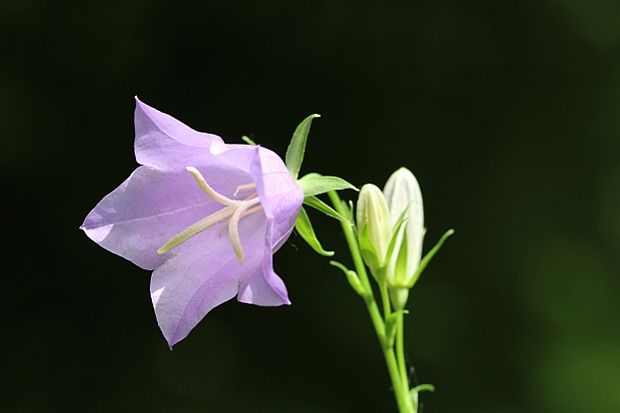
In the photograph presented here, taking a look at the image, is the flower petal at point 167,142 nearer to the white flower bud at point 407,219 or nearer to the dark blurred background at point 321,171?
the white flower bud at point 407,219

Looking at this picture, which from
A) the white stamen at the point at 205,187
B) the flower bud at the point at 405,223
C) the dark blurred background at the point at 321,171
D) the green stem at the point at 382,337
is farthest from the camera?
the dark blurred background at the point at 321,171

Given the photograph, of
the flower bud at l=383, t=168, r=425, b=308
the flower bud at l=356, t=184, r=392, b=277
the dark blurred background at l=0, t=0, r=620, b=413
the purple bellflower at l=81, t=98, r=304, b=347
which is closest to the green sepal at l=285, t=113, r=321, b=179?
the purple bellflower at l=81, t=98, r=304, b=347

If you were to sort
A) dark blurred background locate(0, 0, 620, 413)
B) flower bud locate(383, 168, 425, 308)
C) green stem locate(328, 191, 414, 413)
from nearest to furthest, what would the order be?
green stem locate(328, 191, 414, 413) → flower bud locate(383, 168, 425, 308) → dark blurred background locate(0, 0, 620, 413)

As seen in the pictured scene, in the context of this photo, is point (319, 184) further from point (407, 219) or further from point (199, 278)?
point (407, 219)

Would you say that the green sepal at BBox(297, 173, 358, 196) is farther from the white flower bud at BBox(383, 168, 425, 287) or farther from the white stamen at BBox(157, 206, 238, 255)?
the white flower bud at BBox(383, 168, 425, 287)

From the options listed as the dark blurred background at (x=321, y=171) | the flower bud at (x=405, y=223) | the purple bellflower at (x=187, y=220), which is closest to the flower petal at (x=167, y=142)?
the purple bellflower at (x=187, y=220)

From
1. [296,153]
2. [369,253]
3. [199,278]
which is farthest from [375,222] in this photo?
[199,278]

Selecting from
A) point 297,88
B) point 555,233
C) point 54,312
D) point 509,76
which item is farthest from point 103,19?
point 555,233

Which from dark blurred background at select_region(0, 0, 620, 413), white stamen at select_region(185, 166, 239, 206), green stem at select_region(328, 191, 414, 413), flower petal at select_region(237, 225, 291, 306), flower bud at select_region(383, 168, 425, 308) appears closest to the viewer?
flower petal at select_region(237, 225, 291, 306)
